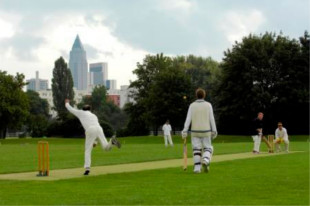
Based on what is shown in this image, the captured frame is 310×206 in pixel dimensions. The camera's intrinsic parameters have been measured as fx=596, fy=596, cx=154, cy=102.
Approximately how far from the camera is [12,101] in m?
85.0

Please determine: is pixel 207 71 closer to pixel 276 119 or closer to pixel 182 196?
pixel 276 119

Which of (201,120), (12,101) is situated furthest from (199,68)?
(201,120)

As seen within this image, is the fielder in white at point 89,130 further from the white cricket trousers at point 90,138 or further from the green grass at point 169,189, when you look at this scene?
the green grass at point 169,189

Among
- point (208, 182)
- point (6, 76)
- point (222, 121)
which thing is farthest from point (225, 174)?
point (6, 76)

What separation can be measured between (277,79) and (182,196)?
201 feet

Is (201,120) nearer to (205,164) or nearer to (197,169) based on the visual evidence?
(205,164)

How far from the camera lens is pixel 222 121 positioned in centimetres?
7781

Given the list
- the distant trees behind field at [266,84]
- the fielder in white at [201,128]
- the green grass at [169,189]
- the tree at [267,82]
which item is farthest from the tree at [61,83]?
the green grass at [169,189]

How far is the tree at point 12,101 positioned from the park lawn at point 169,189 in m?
69.8

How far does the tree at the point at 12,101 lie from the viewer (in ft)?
273

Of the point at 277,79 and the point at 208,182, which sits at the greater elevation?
the point at 277,79

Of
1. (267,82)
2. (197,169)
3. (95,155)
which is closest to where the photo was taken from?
(197,169)

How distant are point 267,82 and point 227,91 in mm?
4873

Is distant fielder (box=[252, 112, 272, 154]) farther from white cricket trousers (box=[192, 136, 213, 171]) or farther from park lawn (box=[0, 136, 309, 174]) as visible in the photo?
white cricket trousers (box=[192, 136, 213, 171])
